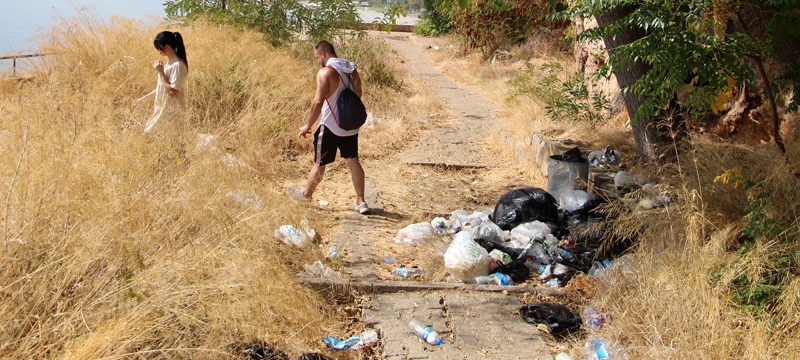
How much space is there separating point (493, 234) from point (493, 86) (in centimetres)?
1034

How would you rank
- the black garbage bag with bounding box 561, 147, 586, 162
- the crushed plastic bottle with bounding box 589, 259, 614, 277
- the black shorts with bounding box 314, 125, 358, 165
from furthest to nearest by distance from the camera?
the black garbage bag with bounding box 561, 147, 586, 162
the black shorts with bounding box 314, 125, 358, 165
the crushed plastic bottle with bounding box 589, 259, 614, 277

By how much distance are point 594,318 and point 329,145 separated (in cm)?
309

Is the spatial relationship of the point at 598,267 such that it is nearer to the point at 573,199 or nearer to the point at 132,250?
the point at 573,199

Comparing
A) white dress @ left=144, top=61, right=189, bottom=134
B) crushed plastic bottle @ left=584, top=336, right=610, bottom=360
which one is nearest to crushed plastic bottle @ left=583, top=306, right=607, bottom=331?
crushed plastic bottle @ left=584, top=336, right=610, bottom=360

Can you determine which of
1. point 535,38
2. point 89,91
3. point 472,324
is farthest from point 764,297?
point 535,38

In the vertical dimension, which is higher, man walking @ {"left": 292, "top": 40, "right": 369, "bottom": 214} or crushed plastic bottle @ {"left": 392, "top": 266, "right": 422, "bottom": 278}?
man walking @ {"left": 292, "top": 40, "right": 369, "bottom": 214}

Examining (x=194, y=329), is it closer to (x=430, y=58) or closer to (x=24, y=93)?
(x=24, y=93)

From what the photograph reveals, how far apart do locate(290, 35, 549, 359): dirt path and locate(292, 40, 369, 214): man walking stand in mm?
338

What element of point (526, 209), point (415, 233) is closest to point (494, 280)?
point (415, 233)

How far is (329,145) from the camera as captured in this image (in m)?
6.90

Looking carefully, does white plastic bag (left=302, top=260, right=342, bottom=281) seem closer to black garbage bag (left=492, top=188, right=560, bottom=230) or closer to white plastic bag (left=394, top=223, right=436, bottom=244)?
white plastic bag (left=394, top=223, right=436, bottom=244)

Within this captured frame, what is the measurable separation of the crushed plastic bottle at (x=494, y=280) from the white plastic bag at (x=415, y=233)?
→ 914mm

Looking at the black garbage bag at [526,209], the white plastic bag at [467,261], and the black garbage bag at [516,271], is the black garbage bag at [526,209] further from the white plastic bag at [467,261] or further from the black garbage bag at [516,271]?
the white plastic bag at [467,261]

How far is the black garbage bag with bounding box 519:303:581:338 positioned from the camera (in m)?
4.59
